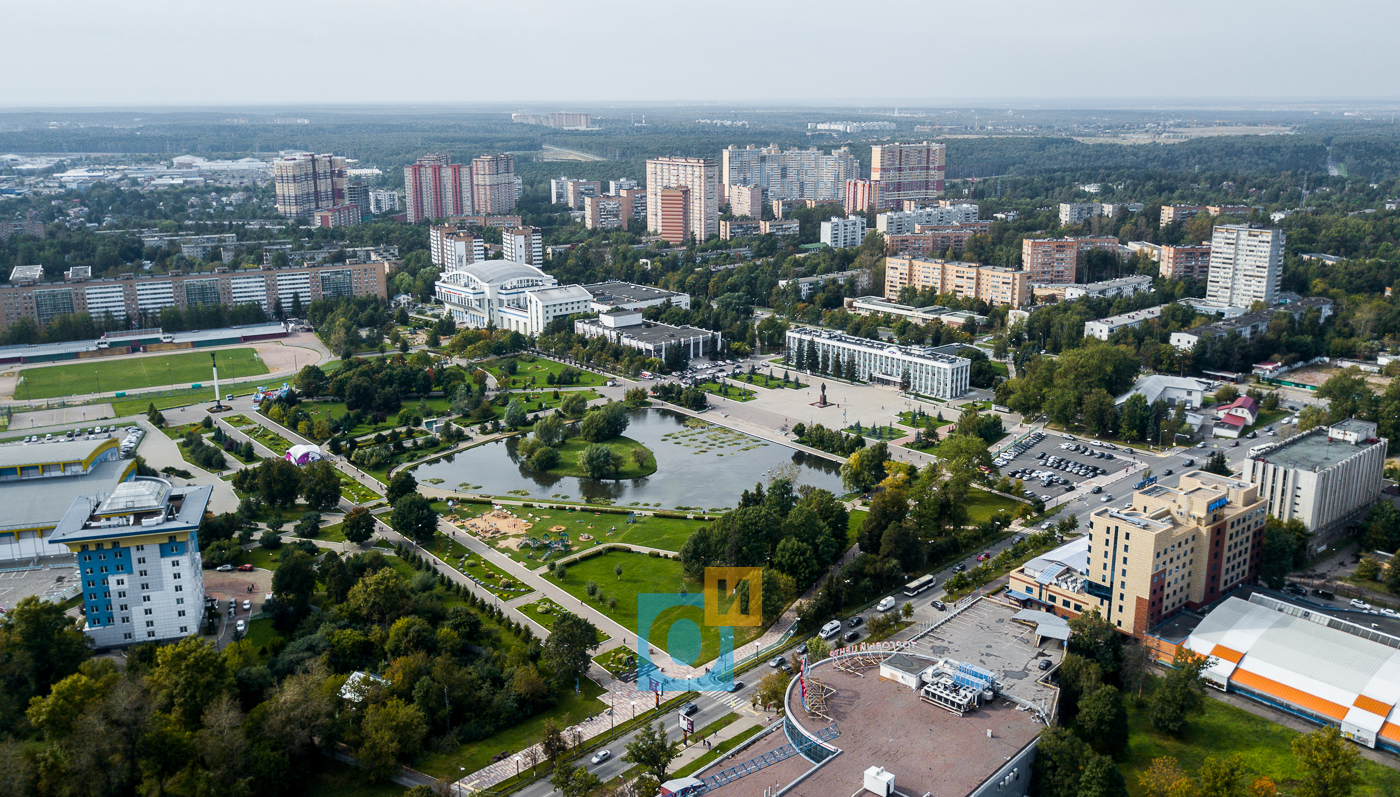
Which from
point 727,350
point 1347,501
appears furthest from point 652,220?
point 1347,501

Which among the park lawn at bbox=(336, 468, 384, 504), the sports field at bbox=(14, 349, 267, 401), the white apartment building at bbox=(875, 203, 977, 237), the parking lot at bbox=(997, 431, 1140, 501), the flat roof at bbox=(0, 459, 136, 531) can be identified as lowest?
the park lawn at bbox=(336, 468, 384, 504)

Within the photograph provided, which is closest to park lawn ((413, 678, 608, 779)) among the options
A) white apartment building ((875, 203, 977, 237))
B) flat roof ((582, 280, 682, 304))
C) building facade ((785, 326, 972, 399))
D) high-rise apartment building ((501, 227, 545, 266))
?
building facade ((785, 326, 972, 399))

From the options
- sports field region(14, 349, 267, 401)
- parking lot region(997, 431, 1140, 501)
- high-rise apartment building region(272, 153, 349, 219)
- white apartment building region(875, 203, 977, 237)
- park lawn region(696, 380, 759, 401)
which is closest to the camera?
parking lot region(997, 431, 1140, 501)

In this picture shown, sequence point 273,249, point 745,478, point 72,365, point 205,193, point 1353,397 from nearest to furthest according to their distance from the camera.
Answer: point 745,478 → point 1353,397 → point 72,365 → point 273,249 → point 205,193

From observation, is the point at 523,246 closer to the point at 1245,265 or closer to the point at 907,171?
the point at 907,171

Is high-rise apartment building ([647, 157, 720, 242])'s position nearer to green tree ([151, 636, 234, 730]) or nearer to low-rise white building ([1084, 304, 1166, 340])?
low-rise white building ([1084, 304, 1166, 340])

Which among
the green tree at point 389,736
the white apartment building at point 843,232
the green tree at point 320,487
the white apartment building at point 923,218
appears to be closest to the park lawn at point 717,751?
the green tree at point 389,736

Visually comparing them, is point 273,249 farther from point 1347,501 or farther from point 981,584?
point 1347,501

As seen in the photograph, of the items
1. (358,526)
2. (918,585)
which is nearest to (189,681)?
(358,526)
